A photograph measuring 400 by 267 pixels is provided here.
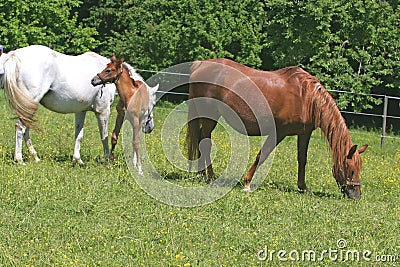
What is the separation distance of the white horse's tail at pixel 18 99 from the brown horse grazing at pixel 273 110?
7.76 ft

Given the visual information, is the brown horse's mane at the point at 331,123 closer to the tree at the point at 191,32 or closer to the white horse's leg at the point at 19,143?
the white horse's leg at the point at 19,143

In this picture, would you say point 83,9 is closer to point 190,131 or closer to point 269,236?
point 190,131

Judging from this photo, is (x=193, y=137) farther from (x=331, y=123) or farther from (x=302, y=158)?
(x=331, y=123)

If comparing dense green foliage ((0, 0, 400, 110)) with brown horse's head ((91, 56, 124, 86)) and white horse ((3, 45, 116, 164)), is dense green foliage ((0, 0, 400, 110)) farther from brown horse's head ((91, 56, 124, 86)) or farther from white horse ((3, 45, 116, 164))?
brown horse's head ((91, 56, 124, 86))

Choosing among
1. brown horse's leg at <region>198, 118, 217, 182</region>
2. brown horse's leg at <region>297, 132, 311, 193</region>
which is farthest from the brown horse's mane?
brown horse's leg at <region>198, 118, 217, 182</region>

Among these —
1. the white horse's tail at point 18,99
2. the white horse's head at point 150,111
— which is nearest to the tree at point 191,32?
the white horse's head at point 150,111

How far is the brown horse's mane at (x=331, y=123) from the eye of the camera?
8.80 m

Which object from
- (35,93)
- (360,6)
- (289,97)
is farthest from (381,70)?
(35,93)

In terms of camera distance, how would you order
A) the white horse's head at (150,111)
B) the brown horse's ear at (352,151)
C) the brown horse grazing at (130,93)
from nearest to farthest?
the brown horse's ear at (352,151) < the brown horse grazing at (130,93) < the white horse's head at (150,111)

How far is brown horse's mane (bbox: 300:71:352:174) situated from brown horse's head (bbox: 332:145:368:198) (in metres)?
0.03

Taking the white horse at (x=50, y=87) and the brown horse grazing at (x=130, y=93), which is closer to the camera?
the white horse at (x=50, y=87)

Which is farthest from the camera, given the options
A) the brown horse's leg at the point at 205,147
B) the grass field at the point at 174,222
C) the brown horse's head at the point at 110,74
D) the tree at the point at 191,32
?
the tree at the point at 191,32

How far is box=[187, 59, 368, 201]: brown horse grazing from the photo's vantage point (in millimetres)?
8844

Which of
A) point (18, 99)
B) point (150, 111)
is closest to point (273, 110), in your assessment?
point (150, 111)
